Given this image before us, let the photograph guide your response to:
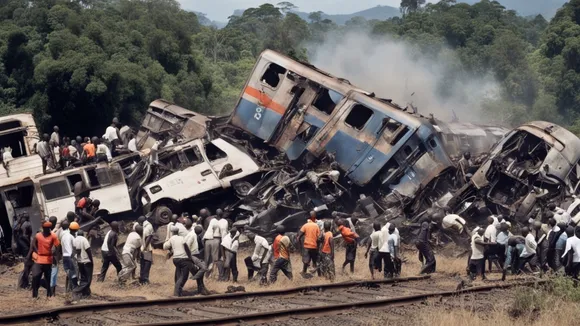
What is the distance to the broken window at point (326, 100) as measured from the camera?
21906 millimetres

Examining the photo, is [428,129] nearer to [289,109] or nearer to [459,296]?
[289,109]

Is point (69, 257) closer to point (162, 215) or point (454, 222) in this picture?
point (162, 215)

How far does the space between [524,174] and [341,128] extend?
431 cm

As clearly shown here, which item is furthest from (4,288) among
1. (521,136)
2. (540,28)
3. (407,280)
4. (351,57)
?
(540,28)

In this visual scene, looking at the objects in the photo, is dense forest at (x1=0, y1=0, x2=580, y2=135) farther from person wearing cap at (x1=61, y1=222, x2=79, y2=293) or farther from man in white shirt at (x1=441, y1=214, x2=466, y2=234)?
person wearing cap at (x1=61, y1=222, x2=79, y2=293)

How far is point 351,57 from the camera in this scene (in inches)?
2031

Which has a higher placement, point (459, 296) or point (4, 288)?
point (459, 296)

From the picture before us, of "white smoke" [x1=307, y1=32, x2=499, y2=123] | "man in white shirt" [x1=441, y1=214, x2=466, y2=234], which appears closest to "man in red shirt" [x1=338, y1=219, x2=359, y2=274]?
"man in white shirt" [x1=441, y1=214, x2=466, y2=234]

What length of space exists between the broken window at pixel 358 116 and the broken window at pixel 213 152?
9.99 ft

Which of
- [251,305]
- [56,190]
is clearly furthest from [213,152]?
[251,305]

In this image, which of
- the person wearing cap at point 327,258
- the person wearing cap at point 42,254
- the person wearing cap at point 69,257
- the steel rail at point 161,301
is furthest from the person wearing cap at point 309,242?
the person wearing cap at point 42,254

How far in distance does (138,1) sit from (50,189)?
2571cm

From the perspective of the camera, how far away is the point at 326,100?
2242cm

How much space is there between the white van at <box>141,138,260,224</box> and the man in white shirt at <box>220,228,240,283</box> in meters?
3.90
